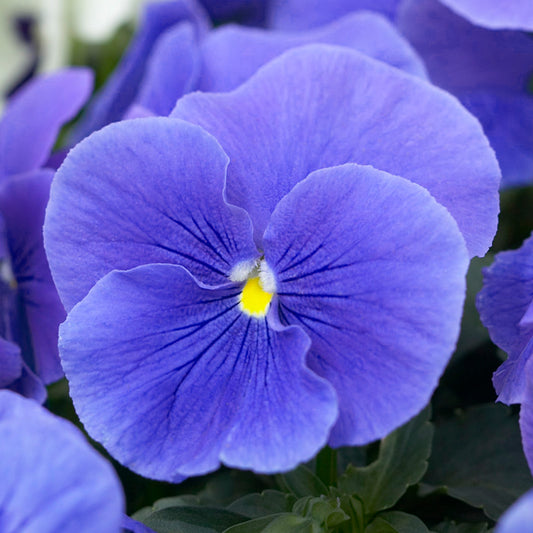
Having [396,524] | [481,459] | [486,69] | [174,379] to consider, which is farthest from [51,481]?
[486,69]

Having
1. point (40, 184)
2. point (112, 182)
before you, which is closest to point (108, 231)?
A: point (112, 182)

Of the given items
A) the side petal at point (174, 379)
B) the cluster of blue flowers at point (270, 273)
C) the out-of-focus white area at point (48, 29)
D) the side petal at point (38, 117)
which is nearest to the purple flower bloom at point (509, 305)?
the cluster of blue flowers at point (270, 273)

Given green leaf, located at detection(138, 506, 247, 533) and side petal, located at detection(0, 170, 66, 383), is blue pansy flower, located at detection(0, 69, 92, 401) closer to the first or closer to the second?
side petal, located at detection(0, 170, 66, 383)

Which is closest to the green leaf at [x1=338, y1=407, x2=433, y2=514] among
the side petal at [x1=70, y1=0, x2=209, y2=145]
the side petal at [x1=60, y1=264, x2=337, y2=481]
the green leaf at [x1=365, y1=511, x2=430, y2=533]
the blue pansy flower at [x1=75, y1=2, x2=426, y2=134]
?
the green leaf at [x1=365, y1=511, x2=430, y2=533]

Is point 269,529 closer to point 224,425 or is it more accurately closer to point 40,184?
point 224,425

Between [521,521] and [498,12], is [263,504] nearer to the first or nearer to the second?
[521,521]

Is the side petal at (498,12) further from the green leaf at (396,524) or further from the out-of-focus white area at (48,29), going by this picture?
the out-of-focus white area at (48,29)
